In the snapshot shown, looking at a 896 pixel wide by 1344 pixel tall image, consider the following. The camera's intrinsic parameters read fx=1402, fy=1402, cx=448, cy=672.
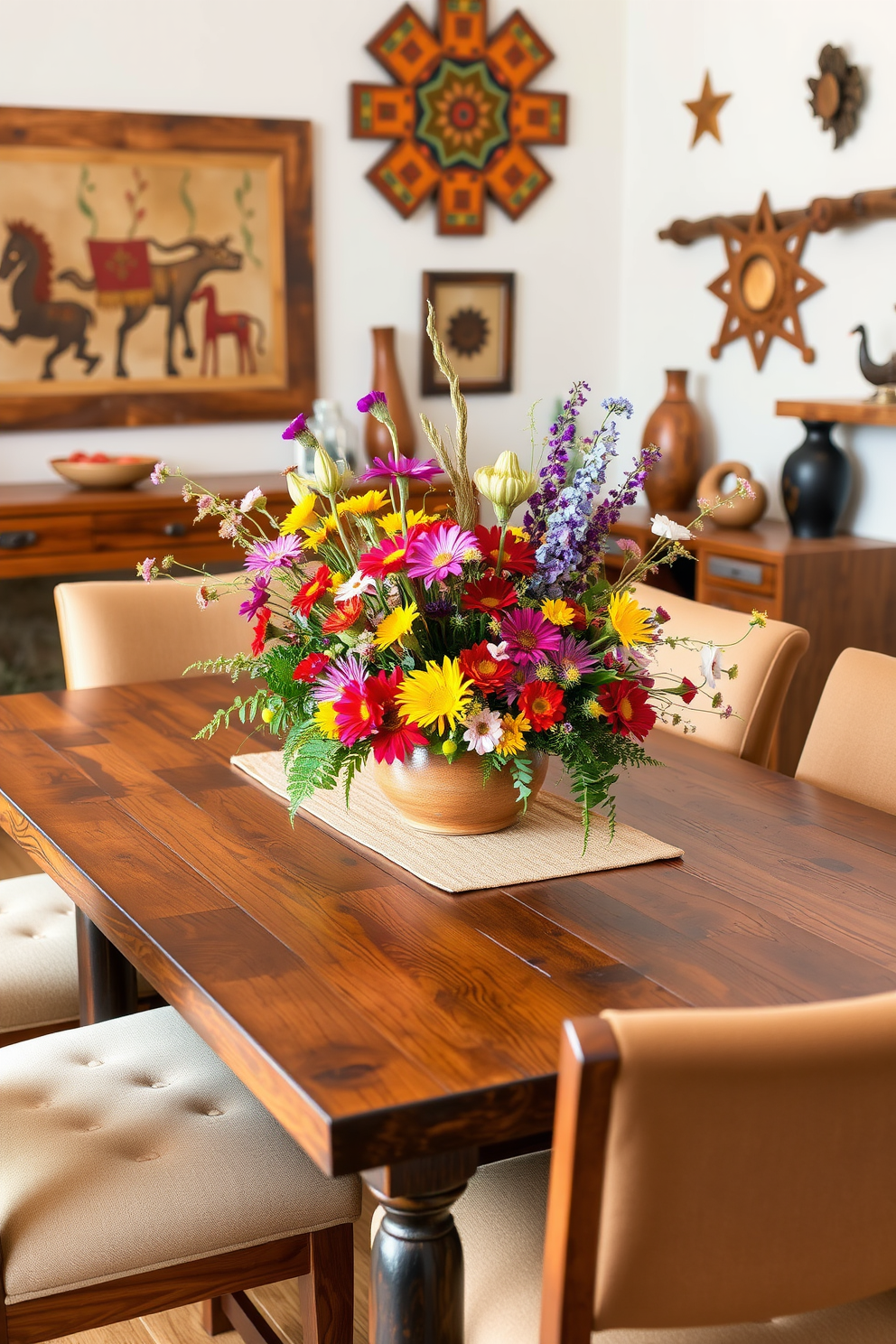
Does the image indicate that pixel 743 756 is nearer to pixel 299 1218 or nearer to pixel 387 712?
pixel 387 712

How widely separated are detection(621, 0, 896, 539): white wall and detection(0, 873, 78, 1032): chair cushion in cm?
264

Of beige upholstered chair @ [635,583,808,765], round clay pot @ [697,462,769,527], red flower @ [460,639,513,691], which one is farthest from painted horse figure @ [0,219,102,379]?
red flower @ [460,639,513,691]

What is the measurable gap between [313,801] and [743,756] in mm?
749

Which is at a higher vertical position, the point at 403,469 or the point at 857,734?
the point at 403,469

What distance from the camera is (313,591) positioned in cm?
152

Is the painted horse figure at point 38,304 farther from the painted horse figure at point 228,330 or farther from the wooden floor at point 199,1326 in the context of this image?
the wooden floor at point 199,1326

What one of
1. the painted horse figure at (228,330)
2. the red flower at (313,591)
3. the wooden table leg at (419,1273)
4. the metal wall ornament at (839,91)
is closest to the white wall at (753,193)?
the metal wall ornament at (839,91)

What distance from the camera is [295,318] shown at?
444 cm

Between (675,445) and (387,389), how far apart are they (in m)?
0.93

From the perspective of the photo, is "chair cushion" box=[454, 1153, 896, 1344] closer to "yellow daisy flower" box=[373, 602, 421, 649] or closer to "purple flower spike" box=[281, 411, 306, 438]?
"yellow daisy flower" box=[373, 602, 421, 649]

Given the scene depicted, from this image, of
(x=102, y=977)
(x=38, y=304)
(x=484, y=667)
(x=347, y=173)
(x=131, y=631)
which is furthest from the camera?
(x=347, y=173)

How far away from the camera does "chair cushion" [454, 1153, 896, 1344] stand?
1186 millimetres

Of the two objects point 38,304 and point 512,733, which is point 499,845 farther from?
point 38,304

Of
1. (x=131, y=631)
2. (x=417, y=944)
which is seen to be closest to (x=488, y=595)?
(x=417, y=944)
